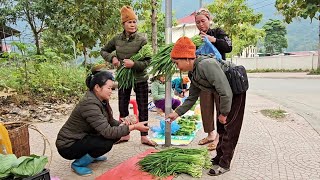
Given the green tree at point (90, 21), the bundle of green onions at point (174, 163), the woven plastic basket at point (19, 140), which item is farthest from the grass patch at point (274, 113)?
the green tree at point (90, 21)

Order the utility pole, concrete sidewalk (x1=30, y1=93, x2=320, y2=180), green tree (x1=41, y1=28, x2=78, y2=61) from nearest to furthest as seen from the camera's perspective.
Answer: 1. concrete sidewalk (x1=30, y1=93, x2=320, y2=180)
2. the utility pole
3. green tree (x1=41, y1=28, x2=78, y2=61)

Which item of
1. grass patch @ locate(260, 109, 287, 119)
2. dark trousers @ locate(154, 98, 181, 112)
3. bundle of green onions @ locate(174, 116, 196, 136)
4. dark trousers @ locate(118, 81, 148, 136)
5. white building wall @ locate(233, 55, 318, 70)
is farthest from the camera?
white building wall @ locate(233, 55, 318, 70)

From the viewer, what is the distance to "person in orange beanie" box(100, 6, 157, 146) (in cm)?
386

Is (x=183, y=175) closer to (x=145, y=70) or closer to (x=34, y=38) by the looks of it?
(x=145, y=70)

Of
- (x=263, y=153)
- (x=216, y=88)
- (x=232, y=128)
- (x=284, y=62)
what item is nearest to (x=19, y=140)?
(x=216, y=88)

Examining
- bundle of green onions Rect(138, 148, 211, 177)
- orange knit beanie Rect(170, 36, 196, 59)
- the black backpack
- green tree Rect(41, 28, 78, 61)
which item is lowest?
bundle of green onions Rect(138, 148, 211, 177)

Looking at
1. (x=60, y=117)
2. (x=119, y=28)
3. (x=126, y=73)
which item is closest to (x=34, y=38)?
(x=119, y=28)

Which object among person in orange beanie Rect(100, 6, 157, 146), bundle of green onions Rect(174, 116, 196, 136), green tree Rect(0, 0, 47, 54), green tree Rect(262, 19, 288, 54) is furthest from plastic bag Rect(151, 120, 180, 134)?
green tree Rect(262, 19, 288, 54)

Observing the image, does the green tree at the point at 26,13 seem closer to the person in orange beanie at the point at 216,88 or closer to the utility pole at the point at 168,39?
the utility pole at the point at 168,39

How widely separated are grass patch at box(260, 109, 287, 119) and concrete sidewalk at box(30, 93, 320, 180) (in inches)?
18.0

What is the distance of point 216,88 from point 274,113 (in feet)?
12.3

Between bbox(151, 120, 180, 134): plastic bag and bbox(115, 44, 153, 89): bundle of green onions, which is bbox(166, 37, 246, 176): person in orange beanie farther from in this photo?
bbox(151, 120, 180, 134): plastic bag

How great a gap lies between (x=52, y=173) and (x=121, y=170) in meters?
0.69

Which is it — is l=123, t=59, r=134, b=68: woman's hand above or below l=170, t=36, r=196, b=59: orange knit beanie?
below
